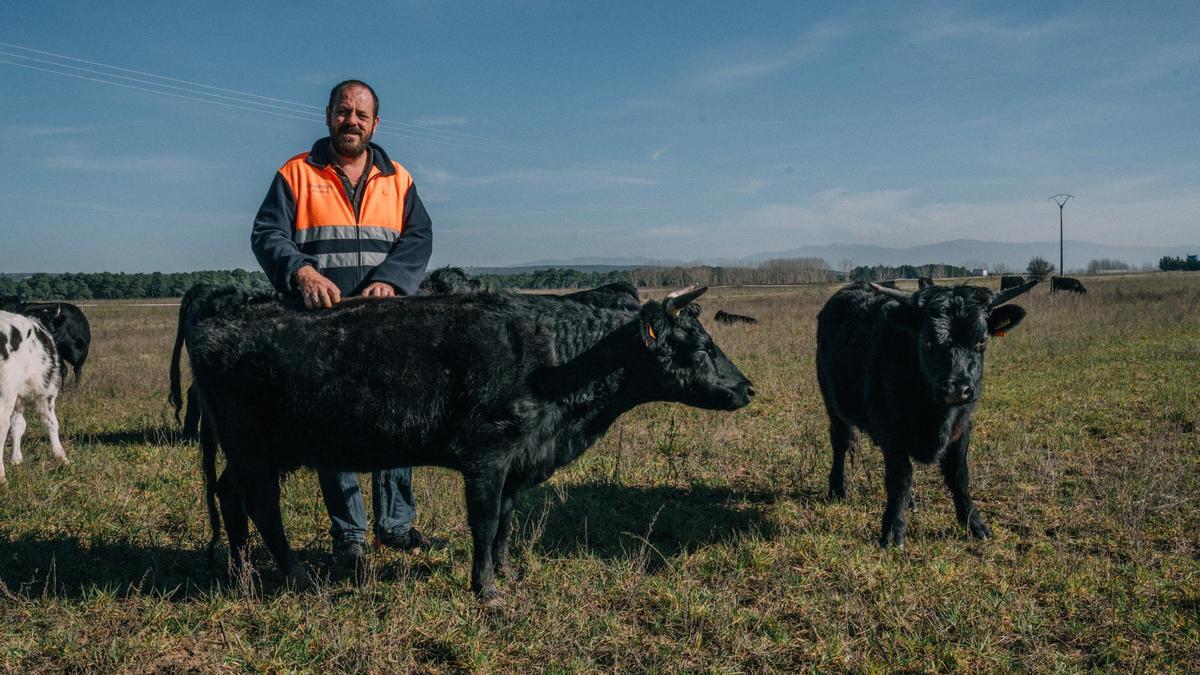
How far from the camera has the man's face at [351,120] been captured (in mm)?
4594

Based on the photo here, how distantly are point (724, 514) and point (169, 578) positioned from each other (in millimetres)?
3901

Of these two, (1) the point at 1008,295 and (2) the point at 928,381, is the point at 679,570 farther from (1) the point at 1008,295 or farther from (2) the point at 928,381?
(1) the point at 1008,295

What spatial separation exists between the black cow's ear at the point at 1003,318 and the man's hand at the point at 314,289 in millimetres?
4365

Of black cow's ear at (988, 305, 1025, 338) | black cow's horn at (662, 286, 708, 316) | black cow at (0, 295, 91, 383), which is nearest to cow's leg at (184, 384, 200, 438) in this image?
black cow at (0, 295, 91, 383)

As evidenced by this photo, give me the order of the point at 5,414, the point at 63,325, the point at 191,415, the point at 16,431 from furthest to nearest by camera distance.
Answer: the point at 63,325 → the point at 16,431 → the point at 5,414 → the point at 191,415

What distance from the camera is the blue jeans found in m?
4.99

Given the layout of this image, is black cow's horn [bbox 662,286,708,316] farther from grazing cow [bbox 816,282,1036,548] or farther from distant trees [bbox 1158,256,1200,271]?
distant trees [bbox 1158,256,1200,271]

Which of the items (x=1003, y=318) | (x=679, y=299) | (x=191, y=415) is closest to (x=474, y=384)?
(x=679, y=299)

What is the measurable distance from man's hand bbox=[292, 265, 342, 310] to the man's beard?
936mm

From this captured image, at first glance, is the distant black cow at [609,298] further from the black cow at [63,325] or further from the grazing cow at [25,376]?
the black cow at [63,325]

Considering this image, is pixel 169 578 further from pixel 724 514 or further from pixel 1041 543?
pixel 1041 543

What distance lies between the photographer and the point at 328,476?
16.4ft

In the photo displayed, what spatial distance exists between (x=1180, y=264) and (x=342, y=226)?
112875 mm

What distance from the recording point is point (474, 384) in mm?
4086
